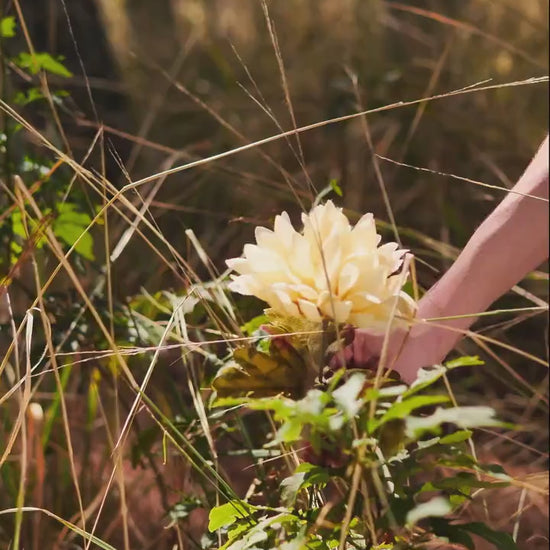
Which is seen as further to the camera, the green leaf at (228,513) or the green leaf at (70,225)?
the green leaf at (70,225)

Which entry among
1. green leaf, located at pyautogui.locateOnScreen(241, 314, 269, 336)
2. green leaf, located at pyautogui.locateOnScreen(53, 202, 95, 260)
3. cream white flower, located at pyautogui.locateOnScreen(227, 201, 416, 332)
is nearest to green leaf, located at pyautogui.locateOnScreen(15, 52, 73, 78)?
green leaf, located at pyautogui.locateOnScreen(53, 202, 95, 260)

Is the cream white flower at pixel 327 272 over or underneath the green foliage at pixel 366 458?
A: over

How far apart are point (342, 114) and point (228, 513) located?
1.19 metres

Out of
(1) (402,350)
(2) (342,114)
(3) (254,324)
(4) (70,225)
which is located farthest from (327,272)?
(2) (342,114)

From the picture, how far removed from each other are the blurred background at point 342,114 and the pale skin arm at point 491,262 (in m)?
0.78

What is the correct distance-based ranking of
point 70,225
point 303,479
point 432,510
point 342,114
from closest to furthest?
point 432,510, point 303,479, point 70,225, point 342,114

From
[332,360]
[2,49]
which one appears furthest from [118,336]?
[332,360]

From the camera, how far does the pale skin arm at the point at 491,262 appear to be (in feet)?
2.21

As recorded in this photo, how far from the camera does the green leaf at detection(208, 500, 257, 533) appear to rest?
63cm

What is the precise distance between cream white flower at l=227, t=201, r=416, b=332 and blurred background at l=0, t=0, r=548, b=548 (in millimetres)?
883

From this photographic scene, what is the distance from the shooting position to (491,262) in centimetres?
67

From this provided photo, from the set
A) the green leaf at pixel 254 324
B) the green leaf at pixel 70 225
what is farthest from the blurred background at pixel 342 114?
the green leaf at pixel 254 324

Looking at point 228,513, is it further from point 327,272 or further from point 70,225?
point 70,225

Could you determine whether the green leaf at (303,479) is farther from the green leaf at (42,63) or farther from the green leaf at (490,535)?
the green leaf at (42,63)
